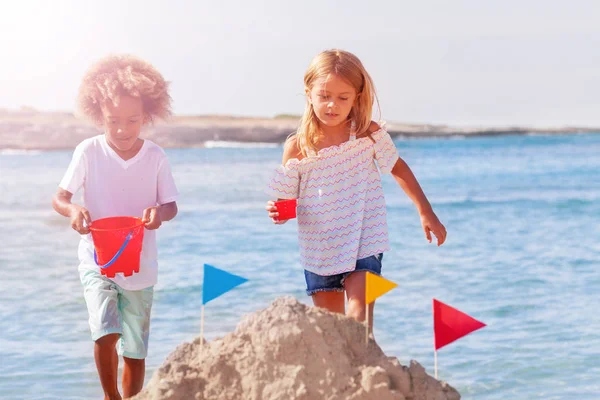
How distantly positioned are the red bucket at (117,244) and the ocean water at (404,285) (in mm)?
1592

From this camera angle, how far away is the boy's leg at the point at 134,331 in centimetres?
402

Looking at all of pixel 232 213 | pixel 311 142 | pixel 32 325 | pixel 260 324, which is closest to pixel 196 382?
pixel 260 324

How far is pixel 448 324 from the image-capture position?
9.38 feet

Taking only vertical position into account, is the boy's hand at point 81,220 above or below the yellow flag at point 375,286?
below

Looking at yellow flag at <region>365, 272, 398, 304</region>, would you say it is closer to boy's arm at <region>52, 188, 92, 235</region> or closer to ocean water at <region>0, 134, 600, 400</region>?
boy's arm at <region>52, 188, 92, 235</region>

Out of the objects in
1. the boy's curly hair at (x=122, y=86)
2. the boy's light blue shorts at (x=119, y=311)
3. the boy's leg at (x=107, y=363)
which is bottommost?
the boy's leg at (x=107, y=363)

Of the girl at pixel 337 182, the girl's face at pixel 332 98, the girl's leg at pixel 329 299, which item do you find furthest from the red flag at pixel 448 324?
the girl's face at pixel 332 98

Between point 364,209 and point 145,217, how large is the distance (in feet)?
2.81

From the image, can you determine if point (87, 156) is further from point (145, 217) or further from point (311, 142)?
point (311, 142)

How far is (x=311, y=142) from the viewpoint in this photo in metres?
3.92

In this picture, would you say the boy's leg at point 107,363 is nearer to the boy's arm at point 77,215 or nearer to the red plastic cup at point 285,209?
the boy's arm at point 77,215

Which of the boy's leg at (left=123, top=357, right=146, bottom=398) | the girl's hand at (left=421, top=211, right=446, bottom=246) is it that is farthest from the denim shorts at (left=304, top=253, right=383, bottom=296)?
the boy's leg at (left=123, top=357, right=146, bottom=398)

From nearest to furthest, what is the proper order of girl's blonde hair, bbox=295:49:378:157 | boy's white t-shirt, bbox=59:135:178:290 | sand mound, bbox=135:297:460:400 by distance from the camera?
sand mound, bbox=135:297:460:400 < girl's blonde hair, bbox=295:49:378:157 < boy's white t-shirt, bbox=59:135:178:290

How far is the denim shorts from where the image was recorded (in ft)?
12.6
